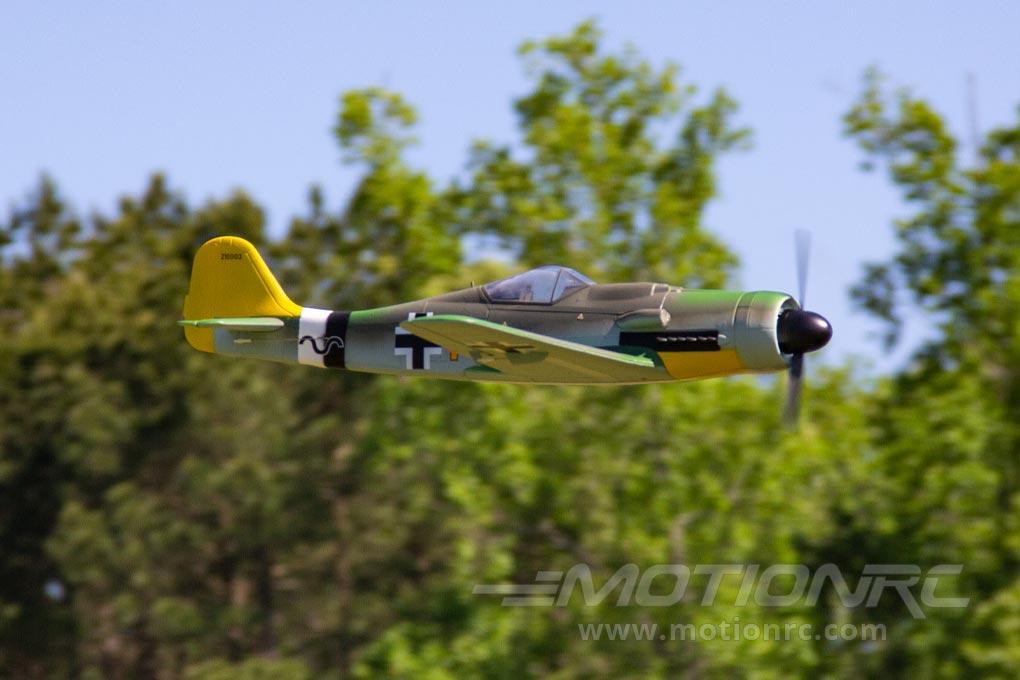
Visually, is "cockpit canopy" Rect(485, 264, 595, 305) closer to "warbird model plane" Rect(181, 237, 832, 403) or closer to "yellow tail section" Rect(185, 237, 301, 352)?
"warbird model plane" Rect(181, 237, 832, 403)

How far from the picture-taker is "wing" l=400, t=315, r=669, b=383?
1417 cm

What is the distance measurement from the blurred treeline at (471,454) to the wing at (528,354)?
12992 mm

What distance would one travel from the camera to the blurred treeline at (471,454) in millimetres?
28734

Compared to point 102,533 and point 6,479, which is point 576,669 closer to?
point 102,533

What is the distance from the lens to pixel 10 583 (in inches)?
1373

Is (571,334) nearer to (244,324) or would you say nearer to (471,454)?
(244,324)

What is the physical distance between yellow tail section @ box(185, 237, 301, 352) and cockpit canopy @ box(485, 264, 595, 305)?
286 cm

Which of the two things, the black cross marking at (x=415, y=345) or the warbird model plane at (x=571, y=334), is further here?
the black cross marking at (x=415, y=345)

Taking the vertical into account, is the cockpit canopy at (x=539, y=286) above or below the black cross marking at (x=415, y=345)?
above

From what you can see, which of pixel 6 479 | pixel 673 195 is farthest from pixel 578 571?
pixel 6 479

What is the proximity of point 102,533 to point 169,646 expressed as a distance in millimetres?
2652

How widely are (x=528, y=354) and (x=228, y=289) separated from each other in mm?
4301

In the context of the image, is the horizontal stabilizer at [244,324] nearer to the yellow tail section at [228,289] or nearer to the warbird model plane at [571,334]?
the yellow tail section at [228,289]

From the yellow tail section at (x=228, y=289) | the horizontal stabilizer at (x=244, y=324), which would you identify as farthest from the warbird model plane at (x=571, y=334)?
the yellow tail section at (x=228, y=289)
